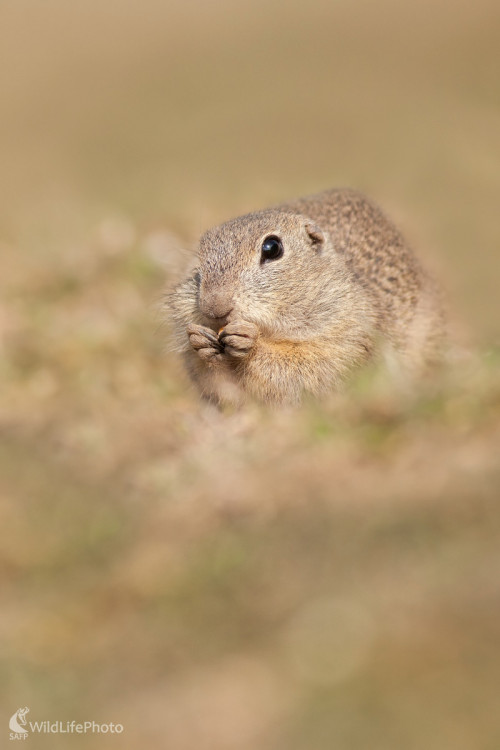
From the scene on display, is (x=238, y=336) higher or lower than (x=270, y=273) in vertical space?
lower

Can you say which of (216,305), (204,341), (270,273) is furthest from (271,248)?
(204,341)

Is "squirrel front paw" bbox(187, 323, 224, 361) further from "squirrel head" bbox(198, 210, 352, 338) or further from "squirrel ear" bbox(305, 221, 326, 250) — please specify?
"squirrel ear" bbox(305, 221, 326, 250)

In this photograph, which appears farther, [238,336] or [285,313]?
[285,313]

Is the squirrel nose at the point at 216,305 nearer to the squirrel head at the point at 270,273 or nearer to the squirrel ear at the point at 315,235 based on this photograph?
the squirrel head at the point at 270,273

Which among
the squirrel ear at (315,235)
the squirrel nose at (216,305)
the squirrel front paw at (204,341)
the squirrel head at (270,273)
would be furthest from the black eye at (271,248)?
the squirrel front paw at (204,341)

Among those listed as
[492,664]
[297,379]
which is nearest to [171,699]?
[492,664]

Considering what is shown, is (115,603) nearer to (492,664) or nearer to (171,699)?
(171,699)

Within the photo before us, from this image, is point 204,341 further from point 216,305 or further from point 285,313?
point 285,313
